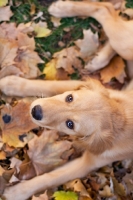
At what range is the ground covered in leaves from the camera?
3.52 m

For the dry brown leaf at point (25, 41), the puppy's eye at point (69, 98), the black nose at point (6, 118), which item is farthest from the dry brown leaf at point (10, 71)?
the puppy's eye at point (69, 98)

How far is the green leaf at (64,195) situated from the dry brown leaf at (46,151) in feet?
0.77

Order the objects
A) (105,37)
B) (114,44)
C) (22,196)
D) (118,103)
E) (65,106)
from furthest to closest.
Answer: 1. (105,37)
2. (114,44)
3. (22,196)
4. (118,103)
5. (65,106)

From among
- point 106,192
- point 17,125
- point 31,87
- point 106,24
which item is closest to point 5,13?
point 31,87

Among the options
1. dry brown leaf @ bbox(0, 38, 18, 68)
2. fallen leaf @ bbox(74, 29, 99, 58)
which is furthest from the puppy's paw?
dry brown leaf @ bbox(0, 38, 18, 68)

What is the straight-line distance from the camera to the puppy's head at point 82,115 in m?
2.85

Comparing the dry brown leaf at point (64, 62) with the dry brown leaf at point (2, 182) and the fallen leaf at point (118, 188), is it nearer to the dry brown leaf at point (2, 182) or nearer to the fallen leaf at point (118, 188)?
the dry brown leaf at point (2, 182)

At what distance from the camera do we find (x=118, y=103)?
3084 millimetres

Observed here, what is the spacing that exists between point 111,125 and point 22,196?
1057 mm

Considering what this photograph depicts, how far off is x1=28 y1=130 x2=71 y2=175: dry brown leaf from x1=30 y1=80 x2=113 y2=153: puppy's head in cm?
55

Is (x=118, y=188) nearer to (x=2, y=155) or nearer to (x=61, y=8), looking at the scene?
(x=2, y=155)

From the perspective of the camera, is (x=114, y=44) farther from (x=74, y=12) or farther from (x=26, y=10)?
(x=26, y=10)

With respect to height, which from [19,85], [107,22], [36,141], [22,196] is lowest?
[22,196]

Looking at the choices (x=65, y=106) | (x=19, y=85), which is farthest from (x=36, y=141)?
(x=65, y=106)
